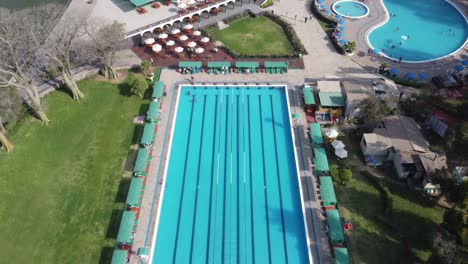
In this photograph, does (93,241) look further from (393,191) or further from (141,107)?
(393,191)

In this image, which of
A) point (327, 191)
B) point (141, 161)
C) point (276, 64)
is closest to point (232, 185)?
point (327, 191)

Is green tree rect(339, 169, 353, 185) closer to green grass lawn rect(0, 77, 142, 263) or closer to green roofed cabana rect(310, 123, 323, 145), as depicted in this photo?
green roofed cabana rect(310, 123, 323, 145)

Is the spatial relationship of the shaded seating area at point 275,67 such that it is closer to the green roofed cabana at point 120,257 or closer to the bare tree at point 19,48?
the bare tree at point 19,48

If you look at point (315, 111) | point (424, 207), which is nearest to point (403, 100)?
point (315, 111)

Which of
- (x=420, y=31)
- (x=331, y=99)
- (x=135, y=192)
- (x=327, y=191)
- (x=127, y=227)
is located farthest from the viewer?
(x=420, y=31)

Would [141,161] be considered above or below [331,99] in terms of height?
below

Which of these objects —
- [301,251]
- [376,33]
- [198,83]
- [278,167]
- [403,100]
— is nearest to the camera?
[301,251]

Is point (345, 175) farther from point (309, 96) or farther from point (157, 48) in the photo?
point (157, 48)

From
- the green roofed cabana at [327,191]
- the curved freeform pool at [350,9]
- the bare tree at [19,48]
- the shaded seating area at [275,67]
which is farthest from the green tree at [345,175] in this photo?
the bare tree at [19,48]
